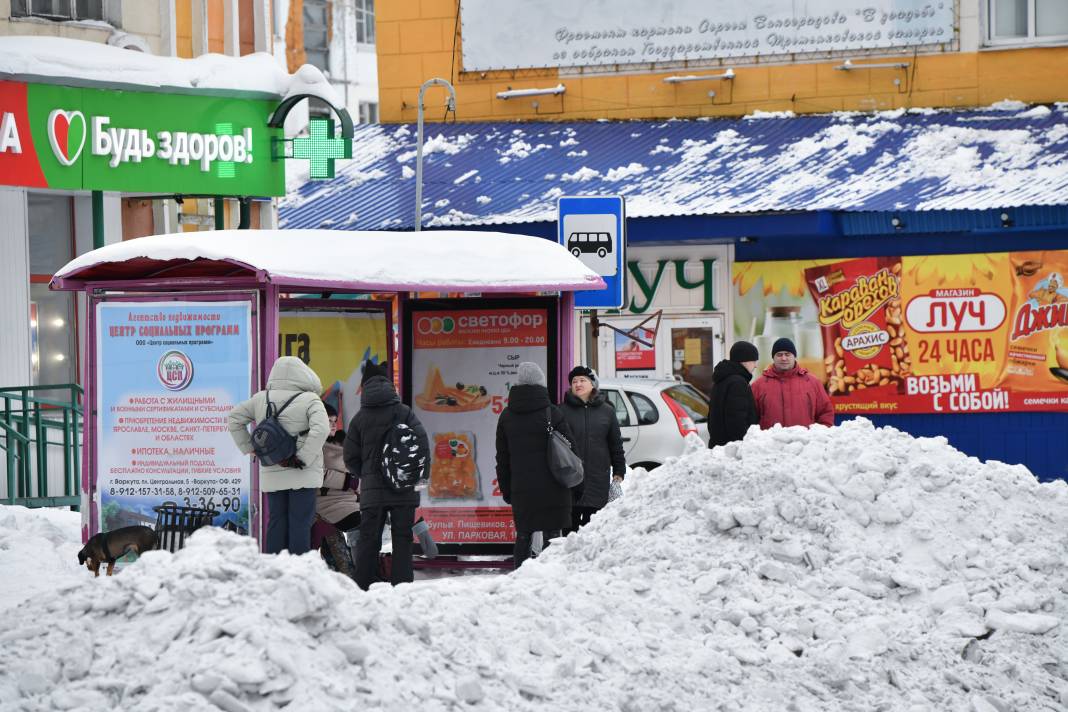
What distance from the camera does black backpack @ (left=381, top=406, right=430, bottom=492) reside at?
1101 centimetres

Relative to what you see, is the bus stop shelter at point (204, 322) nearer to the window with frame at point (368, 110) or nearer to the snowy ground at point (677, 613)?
the snowy ground at point (677, 613)

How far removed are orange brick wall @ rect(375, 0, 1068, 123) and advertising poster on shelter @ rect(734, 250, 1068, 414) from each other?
3057 millimetres

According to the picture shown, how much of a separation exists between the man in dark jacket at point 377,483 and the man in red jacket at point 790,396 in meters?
3.05

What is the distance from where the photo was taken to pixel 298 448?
1079 cm

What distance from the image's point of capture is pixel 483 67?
78.1 ft

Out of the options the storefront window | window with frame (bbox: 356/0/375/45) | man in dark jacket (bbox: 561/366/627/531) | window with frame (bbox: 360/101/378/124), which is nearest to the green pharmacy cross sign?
the storefront window

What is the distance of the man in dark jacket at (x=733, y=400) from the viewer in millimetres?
12484

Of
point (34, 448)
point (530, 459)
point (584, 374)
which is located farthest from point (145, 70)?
point (530, 459)

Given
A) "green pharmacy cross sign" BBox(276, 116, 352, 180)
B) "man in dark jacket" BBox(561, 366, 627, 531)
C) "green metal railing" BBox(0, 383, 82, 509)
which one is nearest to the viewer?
"man in dark jacket" BBox(561, 366, 627, 531)

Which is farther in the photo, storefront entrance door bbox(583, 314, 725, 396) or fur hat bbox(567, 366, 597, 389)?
storefront entrance door bbox(583, 314, 725, 396)

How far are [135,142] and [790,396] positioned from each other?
7.69 metres

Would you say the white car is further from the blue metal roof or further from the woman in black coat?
the woman in black coat

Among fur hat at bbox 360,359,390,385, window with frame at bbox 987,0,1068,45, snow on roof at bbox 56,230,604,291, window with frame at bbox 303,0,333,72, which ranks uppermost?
window with frame at bbox 303,0,333,72

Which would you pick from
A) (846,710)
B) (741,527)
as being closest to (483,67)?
(741,527)
